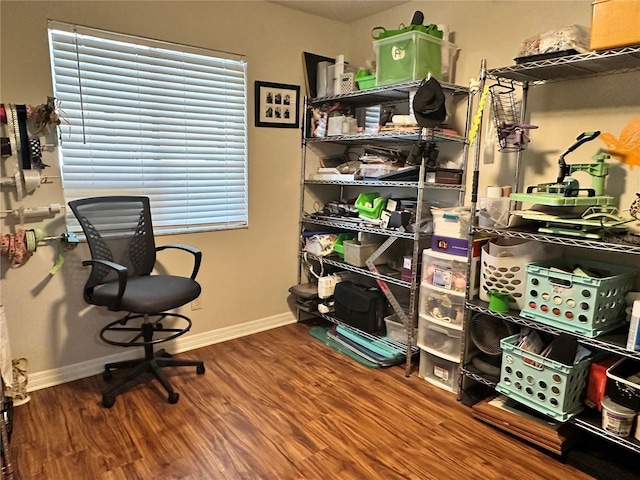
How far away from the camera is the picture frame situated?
3.26m

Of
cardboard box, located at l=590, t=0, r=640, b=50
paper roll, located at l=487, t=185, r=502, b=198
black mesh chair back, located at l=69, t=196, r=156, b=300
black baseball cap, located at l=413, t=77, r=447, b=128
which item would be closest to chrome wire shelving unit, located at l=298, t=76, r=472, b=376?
black baseball cap, located at l=413, t=77, r=447, b=128

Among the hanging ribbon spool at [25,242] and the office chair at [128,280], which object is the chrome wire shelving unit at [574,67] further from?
the hanging ribbon spool at [25,242]

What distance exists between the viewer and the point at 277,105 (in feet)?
11.0

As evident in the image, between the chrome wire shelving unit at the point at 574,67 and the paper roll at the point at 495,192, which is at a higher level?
the chrome wire shelving unit at the point at 574,67

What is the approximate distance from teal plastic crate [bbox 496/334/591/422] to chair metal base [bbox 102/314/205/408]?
1.75m

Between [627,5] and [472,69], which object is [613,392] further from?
[472,69]

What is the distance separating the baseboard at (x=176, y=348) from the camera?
8.54 ft

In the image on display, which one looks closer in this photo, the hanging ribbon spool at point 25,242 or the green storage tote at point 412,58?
the hanging ribbon spool at point 25,242

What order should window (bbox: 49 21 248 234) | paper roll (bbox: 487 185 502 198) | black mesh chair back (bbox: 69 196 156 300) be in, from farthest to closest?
window (bbox: 49 21 248 234) < black mesh chair back (bbox: 69 196 156 300) < paper roll (bbox: 487 185 502 198)

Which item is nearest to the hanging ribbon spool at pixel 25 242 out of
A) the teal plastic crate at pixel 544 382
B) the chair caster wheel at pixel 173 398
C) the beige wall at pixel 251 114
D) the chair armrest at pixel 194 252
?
the beige wall at pixel 251 114

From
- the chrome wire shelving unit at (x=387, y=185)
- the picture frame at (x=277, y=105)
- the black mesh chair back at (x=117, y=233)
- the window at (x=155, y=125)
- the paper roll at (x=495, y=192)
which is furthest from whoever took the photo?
the picture frame at (x=277, y=105)

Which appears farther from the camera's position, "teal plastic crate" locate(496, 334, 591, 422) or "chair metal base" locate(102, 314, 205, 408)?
"chair metal base" locate(102, 314, 205, 408)

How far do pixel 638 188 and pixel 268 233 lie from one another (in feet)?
7.76

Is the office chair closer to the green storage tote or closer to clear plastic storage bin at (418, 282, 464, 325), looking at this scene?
clear plastic storage bin at (418, 282, 464, 325)
